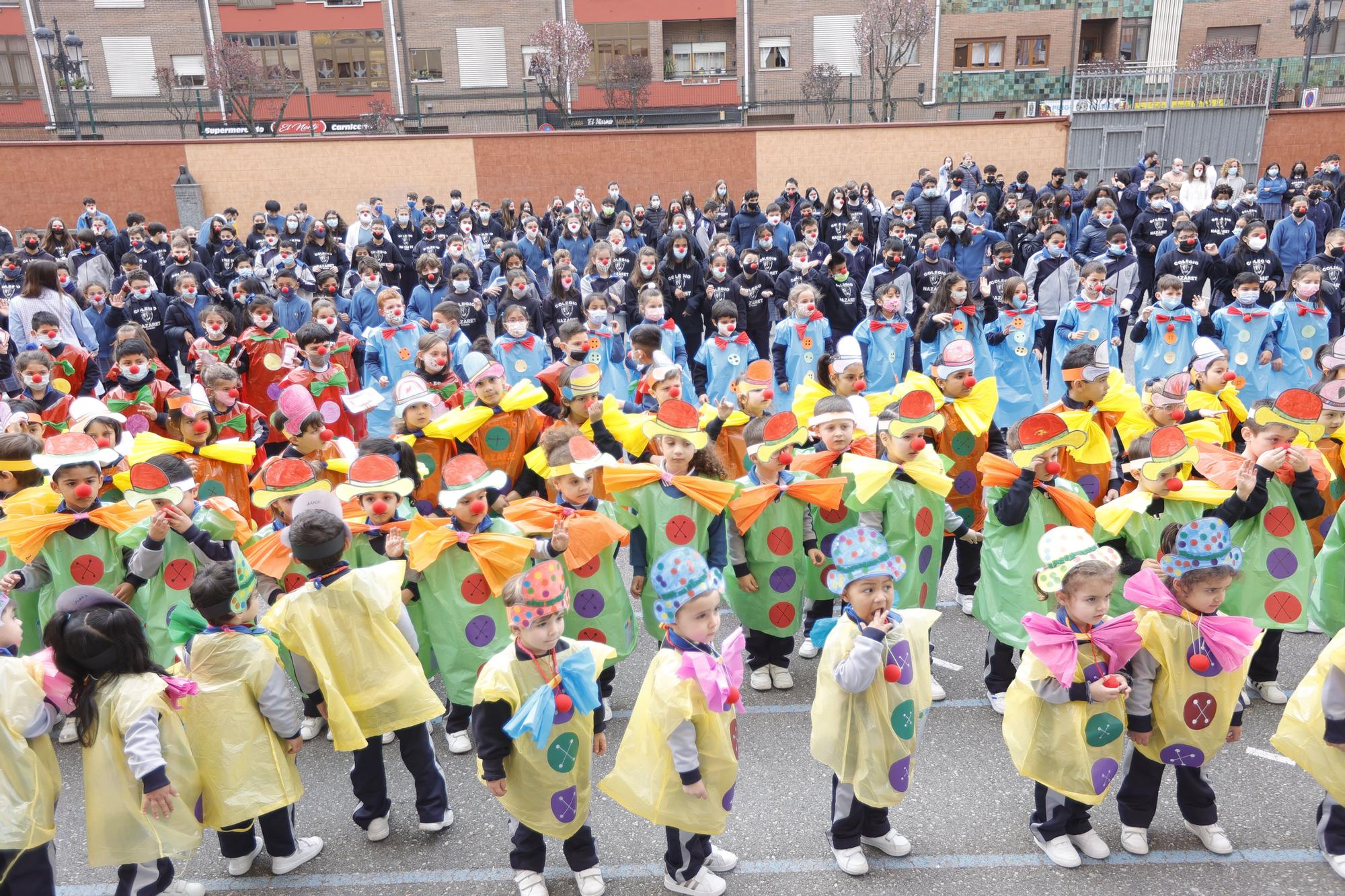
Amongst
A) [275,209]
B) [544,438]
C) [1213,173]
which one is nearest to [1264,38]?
[1213,173]

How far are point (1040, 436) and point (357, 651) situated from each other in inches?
135

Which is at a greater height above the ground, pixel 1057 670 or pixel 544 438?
pixel 544 438

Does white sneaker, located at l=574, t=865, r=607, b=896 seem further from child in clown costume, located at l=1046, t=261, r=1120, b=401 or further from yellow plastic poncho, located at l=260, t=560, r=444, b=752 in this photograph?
child in clown costume, located at l=1046, t=261, r=1120, b=401

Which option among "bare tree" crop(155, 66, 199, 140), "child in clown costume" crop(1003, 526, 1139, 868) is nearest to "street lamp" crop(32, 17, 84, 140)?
"bare tree" crop(155, 66, 199, 140)

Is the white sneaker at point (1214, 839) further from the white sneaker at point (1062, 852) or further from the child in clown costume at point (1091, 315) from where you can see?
the child in clown costume at point (1091, 315)

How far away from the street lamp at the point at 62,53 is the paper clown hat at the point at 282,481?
77.1 feet

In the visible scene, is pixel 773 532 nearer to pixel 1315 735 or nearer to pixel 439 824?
pixel 439 824

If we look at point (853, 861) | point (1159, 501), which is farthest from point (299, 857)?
point (1159, 501)

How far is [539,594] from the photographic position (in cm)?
339

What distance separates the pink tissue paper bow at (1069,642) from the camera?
11.7 feet

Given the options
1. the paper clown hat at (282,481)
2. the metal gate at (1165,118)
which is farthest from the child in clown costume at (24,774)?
the metal gate at (1165,118)

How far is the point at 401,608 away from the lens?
4070 millimetres

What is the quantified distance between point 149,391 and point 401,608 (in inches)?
163

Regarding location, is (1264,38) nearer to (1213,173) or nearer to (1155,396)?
(1213,173)
